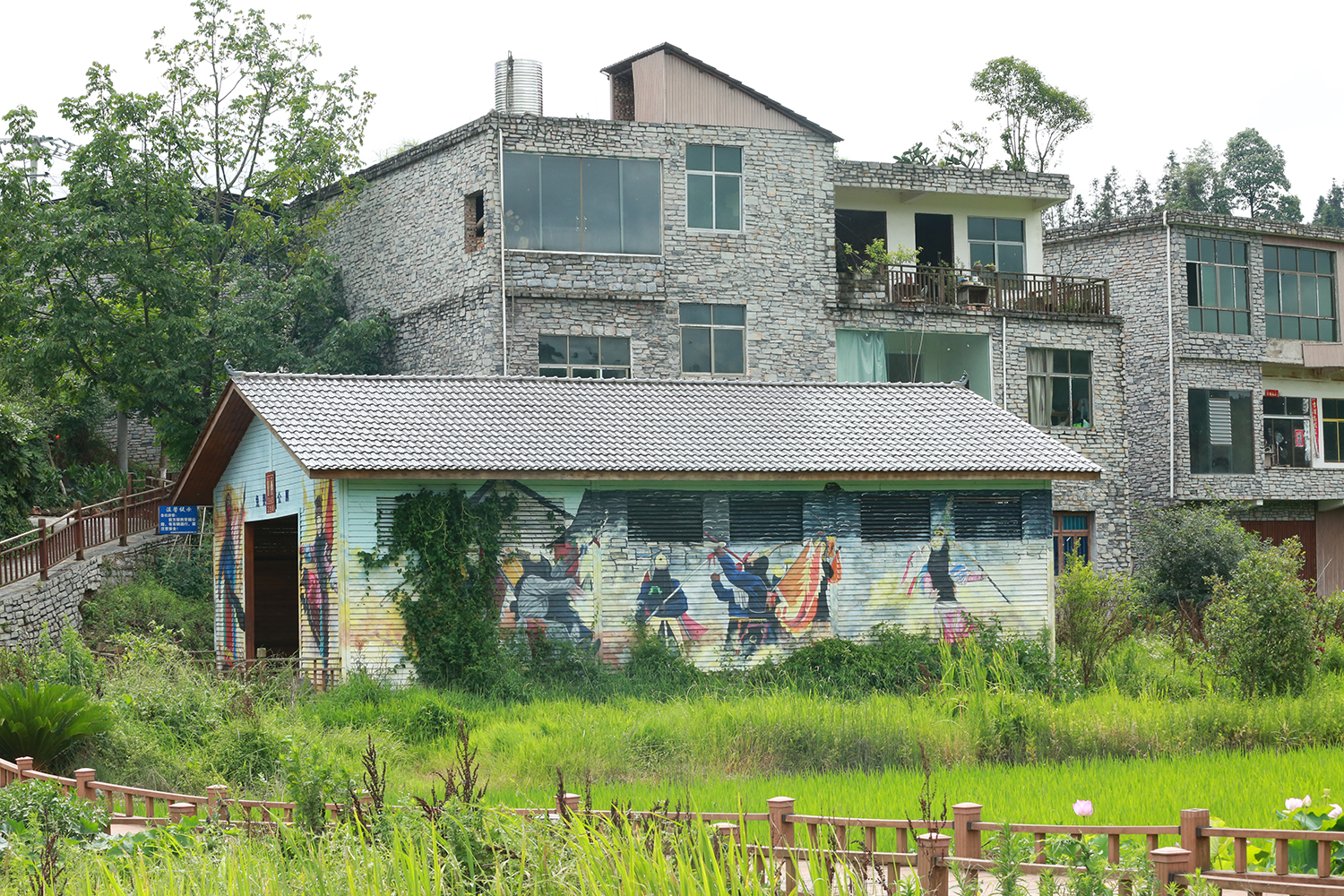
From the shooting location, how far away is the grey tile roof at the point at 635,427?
62.2 ft

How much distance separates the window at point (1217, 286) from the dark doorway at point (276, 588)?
24282 mm

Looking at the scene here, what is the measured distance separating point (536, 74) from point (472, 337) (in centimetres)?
817

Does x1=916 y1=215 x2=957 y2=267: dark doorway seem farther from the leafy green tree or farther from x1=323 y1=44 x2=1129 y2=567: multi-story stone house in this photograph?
the leafy green tree

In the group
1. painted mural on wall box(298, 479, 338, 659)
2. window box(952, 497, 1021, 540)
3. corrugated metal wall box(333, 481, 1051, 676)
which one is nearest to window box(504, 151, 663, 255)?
corrugated metal wall box(333, 481, 1051, 676)

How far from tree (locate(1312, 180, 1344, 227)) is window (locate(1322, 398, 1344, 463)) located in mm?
46410

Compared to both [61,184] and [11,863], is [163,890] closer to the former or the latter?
[11,863]

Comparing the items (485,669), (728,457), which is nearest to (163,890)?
(485,669)

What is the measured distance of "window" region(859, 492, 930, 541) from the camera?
2081cm

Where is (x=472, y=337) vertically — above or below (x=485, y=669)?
above

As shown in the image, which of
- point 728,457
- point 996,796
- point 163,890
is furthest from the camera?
point 728,457

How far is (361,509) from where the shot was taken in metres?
18.5

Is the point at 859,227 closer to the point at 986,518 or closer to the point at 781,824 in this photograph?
the point at 986,518

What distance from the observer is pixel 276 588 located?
24.3m

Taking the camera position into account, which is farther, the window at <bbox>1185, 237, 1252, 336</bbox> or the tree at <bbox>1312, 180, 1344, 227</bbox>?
the tree at <bbox>1312, 180, 1344, 227</bbox>
